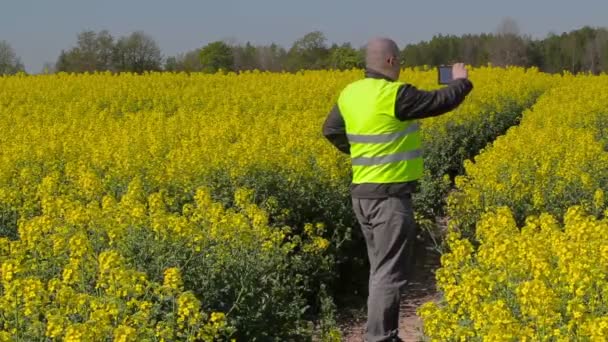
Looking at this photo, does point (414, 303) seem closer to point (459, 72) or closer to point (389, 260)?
point (389, 260)

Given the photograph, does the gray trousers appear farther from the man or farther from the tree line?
the tree line

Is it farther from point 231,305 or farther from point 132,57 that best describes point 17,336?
point 132,57

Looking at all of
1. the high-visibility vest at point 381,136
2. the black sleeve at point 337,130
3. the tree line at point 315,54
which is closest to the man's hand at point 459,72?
the high-visibility vest at point 381,136

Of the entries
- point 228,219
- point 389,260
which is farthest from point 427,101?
point 228,219

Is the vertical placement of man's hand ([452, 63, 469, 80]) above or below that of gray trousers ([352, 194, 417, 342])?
above

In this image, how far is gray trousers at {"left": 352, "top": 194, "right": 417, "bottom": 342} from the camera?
Result: 491cm

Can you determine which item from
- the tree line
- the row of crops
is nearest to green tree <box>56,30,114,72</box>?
the tree line

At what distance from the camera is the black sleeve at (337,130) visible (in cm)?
523

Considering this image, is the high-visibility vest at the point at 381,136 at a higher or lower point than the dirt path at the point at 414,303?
higher

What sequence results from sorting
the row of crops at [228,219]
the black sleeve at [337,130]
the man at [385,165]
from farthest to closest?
the black sleeve at [337,130]
the man at [385,165]
the row of crops at [228,219]

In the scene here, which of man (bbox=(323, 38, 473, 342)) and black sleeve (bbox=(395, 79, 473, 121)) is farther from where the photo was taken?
man (bbox=(323, 38, 473, 342))

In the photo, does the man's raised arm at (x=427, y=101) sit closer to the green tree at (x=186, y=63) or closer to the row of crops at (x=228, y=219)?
A: the row of crops at (x=228, y=219)

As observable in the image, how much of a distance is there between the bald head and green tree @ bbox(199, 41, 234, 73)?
37.8 metres

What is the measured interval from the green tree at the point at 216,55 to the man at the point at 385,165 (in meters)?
37.7
